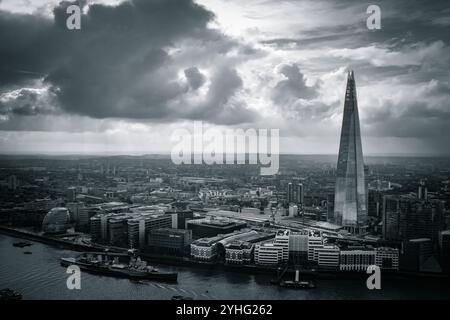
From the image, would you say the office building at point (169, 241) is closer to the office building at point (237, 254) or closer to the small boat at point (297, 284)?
the office building at point (237, 254)

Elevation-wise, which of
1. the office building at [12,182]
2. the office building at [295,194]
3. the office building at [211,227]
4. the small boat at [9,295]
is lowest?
the small boat at [9,295]

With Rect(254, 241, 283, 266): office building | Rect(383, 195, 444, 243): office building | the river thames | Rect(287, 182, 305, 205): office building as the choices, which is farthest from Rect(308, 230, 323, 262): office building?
Rect(287, 182, 305, 205): office building

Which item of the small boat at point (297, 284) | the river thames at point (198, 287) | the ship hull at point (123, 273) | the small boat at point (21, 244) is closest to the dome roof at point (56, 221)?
the small boat at point (21, 244)

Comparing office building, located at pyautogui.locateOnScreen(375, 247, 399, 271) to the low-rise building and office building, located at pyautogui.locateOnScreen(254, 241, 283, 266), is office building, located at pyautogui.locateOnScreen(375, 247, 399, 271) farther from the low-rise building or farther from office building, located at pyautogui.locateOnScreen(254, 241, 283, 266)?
office building, located at pyautogui.locateOnScreen(254, 241, 283, 266)

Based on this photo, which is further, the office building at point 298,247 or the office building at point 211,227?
the office building at point 211,227

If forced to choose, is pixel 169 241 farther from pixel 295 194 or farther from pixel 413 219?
pixel 295 194
